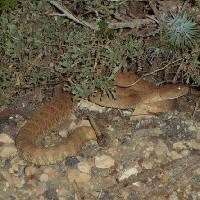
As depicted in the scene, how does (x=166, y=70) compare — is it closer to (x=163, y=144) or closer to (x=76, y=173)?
(x=163, y=144)

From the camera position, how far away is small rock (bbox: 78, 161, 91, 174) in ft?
12.0

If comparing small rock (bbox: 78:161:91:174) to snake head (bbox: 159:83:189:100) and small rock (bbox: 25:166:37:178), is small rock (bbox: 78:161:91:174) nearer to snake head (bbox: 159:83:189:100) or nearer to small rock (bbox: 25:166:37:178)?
small rock (bbox: 25:166:37:178)

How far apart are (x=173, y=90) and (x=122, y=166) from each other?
2.78 ft

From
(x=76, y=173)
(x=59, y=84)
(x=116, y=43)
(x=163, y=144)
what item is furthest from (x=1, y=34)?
(x=163, y=144)

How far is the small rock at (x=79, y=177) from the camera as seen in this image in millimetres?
3588

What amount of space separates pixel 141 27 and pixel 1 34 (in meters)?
1.09

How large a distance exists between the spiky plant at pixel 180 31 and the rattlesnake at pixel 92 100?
1.95 ft

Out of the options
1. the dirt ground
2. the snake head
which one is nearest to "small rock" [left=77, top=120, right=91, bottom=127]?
the dirt ground

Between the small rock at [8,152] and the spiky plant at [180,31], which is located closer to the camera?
the spiky plant at [180,31]

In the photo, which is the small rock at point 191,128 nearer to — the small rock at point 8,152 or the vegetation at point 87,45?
the vegetation at point 87,45

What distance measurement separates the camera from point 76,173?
3637mm

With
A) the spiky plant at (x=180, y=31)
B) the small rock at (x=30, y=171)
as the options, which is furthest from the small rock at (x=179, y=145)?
the small rock at (x=30, y=171)

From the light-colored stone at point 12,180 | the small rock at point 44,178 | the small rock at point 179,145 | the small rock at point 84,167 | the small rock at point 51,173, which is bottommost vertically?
the light-colored stone at point 12,180

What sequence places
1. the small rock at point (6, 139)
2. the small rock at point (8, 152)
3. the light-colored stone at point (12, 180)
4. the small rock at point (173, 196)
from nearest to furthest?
1. the small rock at point (173, 196)
2. the light-colored stone at point (12, 180)
3. the small rock at point (8, 152)
4. the small rock at point (6, 139)
